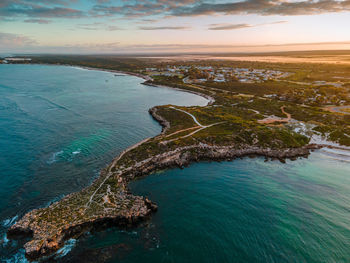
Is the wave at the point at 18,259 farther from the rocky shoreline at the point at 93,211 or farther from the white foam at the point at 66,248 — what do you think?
the white foam at the point at 66,248

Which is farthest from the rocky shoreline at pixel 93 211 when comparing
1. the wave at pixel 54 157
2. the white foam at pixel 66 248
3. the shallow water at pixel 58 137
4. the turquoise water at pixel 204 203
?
the wave at pixel 54 157

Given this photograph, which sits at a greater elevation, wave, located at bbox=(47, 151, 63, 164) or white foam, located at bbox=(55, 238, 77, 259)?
wave, located at bbox=(47, 151, 63, 164)

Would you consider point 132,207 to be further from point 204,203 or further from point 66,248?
point 204,203

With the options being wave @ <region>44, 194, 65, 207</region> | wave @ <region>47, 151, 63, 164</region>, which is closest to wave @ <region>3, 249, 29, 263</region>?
wave @ <region>44, 194, 65, 207</region>

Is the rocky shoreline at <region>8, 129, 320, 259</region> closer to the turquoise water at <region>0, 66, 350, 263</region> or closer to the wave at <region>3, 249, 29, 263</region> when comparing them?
the wave at <region>3, 249, 29, 263</region>

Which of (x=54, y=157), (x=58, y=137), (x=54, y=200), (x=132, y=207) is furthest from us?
(x=58, y=137)

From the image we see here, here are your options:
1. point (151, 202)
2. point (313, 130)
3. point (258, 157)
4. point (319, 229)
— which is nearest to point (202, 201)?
point (151, 202)

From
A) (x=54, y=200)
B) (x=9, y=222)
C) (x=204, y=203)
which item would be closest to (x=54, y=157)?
(x=54, y=200)
